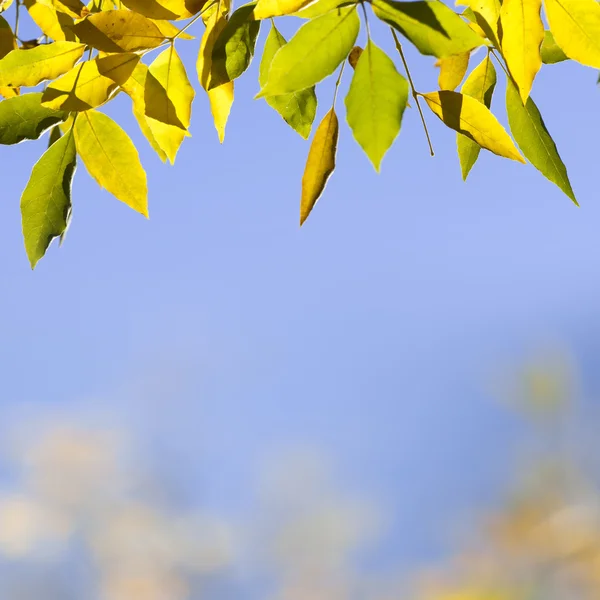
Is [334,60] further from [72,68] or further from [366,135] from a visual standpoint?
[72,68]

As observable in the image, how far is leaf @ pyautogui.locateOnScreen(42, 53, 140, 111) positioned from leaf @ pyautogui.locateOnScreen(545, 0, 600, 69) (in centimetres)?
25

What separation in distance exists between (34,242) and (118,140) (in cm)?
8

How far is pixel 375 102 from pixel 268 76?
53mm

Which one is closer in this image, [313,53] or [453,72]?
[313,53]

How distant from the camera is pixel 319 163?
431mm

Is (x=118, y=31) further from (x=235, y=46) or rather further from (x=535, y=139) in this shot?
(x=535, y=139)

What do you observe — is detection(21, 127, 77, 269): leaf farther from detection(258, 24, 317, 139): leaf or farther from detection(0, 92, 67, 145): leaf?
detection(258, 24, 317, 139): leaf

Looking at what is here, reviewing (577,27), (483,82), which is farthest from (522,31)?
(483,82)

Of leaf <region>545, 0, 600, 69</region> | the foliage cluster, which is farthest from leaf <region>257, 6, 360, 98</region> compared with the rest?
leaf <region>545, 0, 600, 69</region>

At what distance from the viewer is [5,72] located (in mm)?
447

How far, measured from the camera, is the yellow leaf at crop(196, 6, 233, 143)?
17.4 inches

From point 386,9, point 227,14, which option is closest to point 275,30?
point 227,14

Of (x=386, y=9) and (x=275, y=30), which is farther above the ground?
(x=275, y=30)

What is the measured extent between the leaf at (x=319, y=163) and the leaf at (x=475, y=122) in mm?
65
